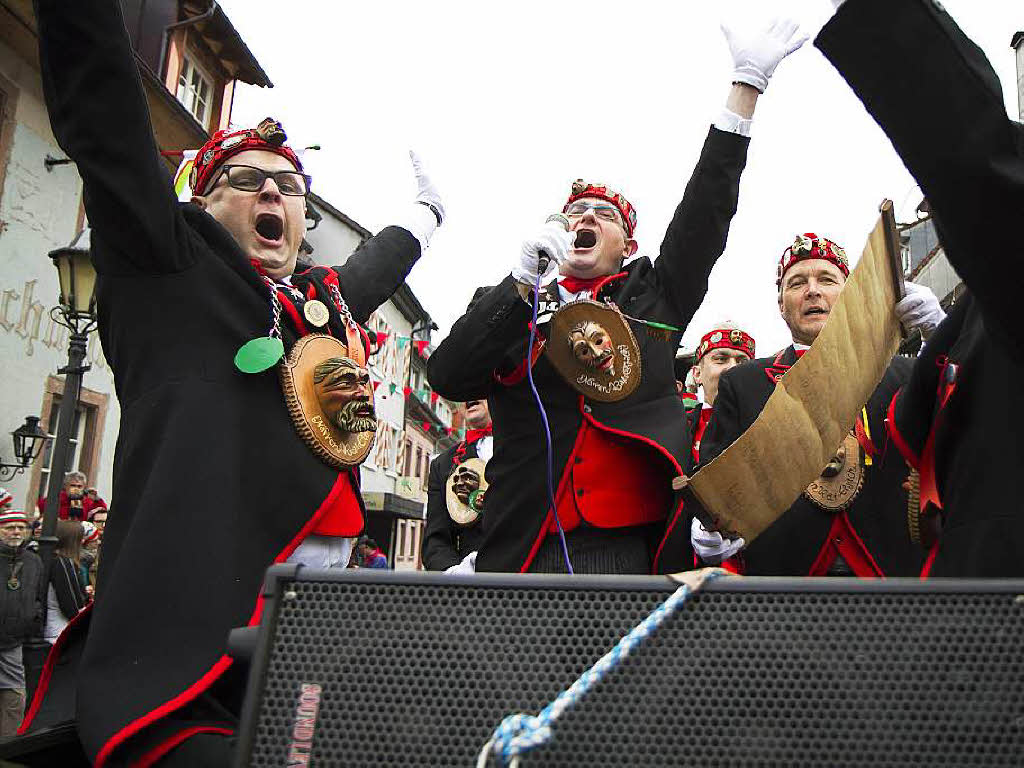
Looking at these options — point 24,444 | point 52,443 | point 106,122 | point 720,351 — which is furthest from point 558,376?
point 52,443

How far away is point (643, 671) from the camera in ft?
3.42

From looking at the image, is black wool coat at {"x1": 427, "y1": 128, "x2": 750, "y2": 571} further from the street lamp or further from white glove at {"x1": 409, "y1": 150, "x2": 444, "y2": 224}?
the street lamp

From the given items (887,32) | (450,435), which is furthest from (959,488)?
(450,435)

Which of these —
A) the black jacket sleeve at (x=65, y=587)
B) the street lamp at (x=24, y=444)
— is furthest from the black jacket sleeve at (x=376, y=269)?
the street lamp at (x=24, y=444)

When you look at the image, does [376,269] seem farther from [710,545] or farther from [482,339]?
[710,545]

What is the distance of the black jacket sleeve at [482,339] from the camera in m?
2.98

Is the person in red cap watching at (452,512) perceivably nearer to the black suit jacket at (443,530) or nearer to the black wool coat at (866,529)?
the black suit jacket at (443,530)

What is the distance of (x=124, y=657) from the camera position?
179 centimetres

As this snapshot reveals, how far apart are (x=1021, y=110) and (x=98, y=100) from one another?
25.1 metres

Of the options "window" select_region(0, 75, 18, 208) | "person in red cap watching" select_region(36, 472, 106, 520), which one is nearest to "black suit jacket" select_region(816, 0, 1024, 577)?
"person in red cap watching" select_region(36, 472, 106, 520)

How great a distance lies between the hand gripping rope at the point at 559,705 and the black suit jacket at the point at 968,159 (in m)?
0.74

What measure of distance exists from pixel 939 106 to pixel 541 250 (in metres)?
1.75

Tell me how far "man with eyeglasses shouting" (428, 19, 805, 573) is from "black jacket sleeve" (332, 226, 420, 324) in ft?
0.94

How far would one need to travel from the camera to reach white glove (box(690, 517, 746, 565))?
9.23ft
